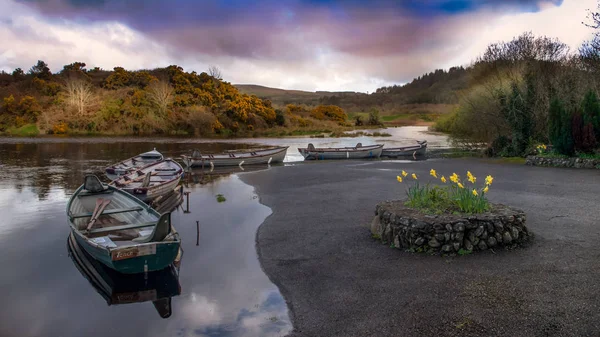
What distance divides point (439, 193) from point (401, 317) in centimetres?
427

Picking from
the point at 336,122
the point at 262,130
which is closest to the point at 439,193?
the point at 262,130

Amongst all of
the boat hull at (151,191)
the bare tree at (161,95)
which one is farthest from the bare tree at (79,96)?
the boat hull at (151,191)

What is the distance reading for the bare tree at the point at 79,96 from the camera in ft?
223

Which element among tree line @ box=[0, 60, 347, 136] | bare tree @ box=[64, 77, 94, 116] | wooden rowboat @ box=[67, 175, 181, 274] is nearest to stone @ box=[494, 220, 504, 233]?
wooden rowboat @ box=[67, 175, 181, 274]

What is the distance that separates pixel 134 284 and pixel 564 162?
21.2m

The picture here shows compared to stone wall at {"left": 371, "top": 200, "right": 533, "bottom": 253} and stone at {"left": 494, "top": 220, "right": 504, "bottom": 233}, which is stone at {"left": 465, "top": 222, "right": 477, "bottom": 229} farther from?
stone at {"left": 494, "top": 220, "right": 504, "bottom": 233}

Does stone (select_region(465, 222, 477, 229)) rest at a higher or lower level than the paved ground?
higher

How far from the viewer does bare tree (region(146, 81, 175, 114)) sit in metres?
69.6

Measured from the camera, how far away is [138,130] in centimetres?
6719

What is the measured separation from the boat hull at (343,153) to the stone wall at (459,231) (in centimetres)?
2546

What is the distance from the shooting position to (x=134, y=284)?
852 cm

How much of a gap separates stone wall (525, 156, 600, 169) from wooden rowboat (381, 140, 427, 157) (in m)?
12.0

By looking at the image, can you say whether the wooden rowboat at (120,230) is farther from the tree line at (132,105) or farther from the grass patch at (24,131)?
the grass patch at (24,131)

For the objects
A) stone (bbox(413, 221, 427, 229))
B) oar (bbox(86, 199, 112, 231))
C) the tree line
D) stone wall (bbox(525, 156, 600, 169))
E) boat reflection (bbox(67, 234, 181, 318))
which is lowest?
boat reflection (bbox(67, 234, 181, 318))
